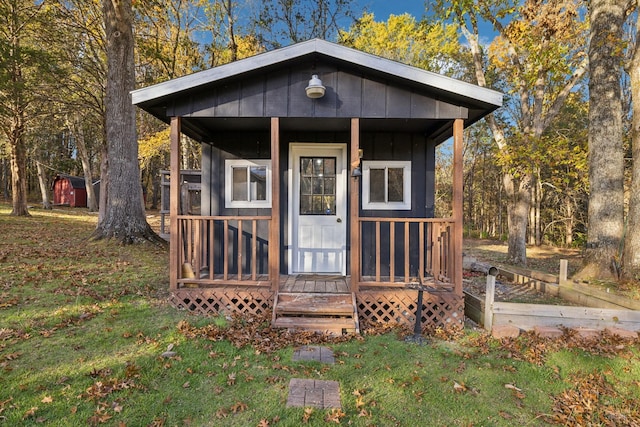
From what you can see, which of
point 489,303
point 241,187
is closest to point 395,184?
point 489,303

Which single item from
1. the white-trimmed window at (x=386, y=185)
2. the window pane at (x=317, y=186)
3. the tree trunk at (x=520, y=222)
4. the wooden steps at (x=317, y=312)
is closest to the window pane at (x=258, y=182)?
the window pane at (x=317, y=186)

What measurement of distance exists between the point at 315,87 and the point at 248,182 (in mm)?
2053

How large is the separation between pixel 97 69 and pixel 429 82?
12.1 meters

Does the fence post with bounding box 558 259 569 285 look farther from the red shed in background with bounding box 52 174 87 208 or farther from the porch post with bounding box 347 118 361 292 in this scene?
the red shed in background with bounding box 52 174 87 208

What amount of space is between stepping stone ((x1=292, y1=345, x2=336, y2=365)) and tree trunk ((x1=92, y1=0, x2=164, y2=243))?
6.02 metres

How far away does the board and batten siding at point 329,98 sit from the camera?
438 centimetres

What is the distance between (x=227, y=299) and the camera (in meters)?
4.43

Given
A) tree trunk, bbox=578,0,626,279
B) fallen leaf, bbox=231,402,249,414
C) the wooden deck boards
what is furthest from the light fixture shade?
tree trunk, bbox=578,0,626,279

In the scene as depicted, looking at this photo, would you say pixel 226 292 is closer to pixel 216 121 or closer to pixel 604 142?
pixel 216 121

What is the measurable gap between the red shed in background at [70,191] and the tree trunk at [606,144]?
3267 centimetres

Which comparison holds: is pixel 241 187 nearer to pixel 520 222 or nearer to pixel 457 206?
pixel 457 206

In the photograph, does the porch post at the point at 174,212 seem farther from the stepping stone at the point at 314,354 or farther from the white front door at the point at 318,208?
the stepping stone at the point at 314,354

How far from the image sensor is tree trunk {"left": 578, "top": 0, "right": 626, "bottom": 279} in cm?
572

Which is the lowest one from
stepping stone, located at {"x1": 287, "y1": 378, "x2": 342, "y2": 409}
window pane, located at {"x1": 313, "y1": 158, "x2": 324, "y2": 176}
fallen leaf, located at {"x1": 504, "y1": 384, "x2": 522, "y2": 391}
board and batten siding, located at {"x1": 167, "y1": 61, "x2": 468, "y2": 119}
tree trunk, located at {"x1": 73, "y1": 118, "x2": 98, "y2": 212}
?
fallen leaf, located at {"x1": 504, "y1": 384, "x2": 522, "y2": 391}
